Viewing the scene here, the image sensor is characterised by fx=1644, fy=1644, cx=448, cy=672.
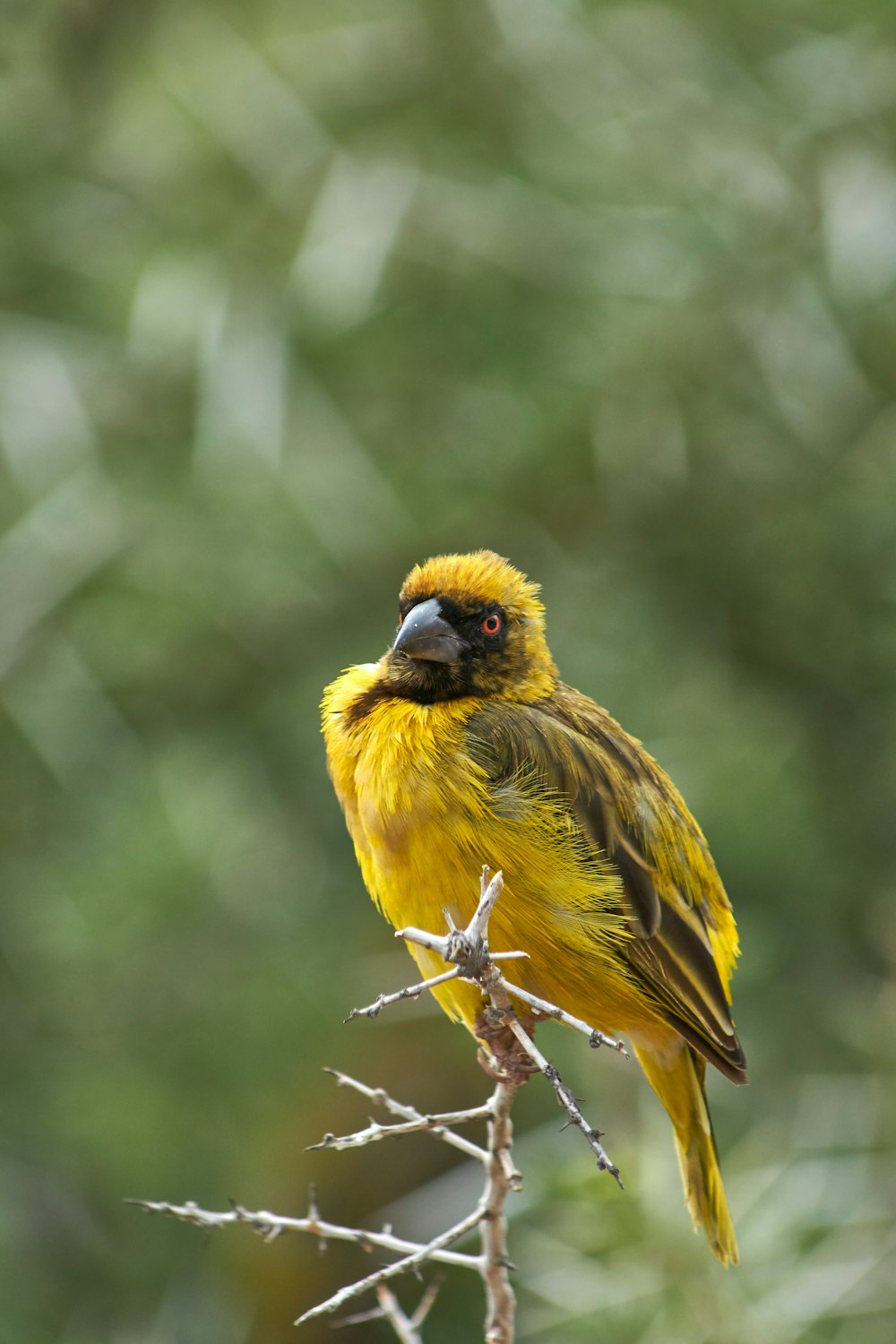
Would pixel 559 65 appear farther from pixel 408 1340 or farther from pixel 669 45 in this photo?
pixel 408 1340

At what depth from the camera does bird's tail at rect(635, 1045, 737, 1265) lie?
333 cm

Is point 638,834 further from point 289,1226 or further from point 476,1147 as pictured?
point 289,1226

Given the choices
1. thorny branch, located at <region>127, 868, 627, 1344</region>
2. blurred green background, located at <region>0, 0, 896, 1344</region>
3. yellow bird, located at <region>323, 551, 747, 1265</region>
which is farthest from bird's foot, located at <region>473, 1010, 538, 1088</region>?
blurred green background, located at <region>0, 0, 896, 1344</region>

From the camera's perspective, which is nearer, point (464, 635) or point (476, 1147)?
point (476, 1147)

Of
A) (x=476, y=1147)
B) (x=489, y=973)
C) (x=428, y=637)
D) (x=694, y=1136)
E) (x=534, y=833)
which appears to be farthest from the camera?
(x=694, y=1136)

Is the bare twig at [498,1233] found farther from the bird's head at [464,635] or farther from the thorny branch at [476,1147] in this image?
the bird's head at [464,635]

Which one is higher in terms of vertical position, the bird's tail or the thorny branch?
the thorny branch

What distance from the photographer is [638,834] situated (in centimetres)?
319

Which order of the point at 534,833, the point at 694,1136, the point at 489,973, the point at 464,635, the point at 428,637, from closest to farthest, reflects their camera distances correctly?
the point at 489,973, the point at 534,833, the point at 428,637, the point at 464,635, the point at 694,1136

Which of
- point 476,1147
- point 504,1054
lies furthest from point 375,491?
point 476,1147

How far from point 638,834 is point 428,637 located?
56cm

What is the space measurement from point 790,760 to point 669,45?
2192 mm

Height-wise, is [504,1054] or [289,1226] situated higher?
[289,1226]

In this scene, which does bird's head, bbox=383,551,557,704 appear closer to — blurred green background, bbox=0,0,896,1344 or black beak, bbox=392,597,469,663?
black beak, bbox=392,597,469,663
